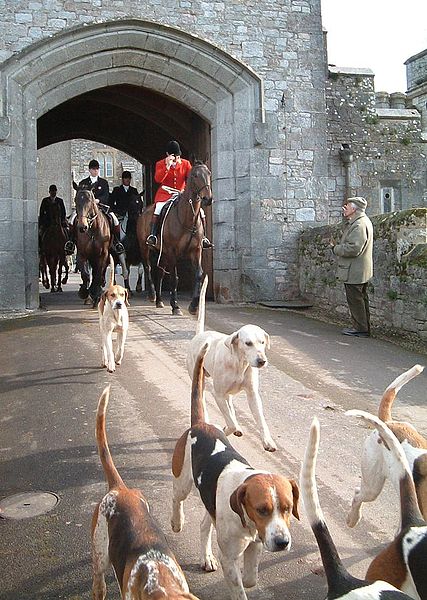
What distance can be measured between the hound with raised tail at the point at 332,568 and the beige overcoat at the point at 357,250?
6.56 metres

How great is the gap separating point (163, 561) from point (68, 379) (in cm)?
Result: 444

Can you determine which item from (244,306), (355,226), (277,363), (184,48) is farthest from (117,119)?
(277,363)

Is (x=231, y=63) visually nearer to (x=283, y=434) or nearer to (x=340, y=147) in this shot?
(x=340, y=147)

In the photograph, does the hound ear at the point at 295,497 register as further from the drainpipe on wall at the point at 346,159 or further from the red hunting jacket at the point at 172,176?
the drainpipe on wall at the point at 346,159

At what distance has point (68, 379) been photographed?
21.4 feet

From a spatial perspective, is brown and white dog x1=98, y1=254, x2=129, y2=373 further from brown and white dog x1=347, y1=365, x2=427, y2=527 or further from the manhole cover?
brown and white dog x1=347, y1=365, x2=427, y2=527

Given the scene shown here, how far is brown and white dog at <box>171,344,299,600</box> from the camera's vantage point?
2480 mm

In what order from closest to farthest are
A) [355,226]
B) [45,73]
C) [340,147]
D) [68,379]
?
[68,379]
[355,226]
[45,73]
[340,147]

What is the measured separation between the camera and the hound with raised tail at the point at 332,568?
190cm

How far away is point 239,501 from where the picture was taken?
2.56 m

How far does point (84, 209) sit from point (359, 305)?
4.61m

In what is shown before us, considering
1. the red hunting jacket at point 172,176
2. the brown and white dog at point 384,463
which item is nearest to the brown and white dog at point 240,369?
the brown and white dog at point 384,463

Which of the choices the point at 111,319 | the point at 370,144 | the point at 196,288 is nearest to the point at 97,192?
the point at 196,288

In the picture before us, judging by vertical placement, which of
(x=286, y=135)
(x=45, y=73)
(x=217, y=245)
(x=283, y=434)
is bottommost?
(x=283, y=434)
